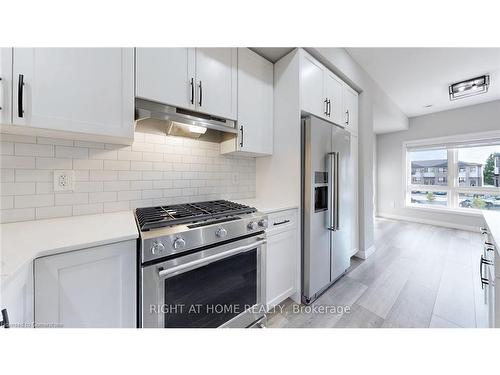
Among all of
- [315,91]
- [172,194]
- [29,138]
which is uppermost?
[315,91]

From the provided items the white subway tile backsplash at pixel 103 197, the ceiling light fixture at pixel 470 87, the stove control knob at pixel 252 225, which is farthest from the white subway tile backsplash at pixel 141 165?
the ceiling light fixture at pixel 470 87

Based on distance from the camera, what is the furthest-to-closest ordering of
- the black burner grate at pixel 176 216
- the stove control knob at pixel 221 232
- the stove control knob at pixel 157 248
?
1. the stove control knob at pixel 221 232
2. the black burner grate at pixel 176 216
3. the stove control knob at pixel 157 248

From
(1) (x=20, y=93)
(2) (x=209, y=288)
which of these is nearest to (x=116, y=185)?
(1) (x=20, y=93)

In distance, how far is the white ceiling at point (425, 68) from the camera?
217 centimetres

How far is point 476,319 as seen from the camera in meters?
1.53

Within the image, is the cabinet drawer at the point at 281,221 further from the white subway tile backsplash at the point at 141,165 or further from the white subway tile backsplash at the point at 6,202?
the white subway tile backsplash at the point at 6,202

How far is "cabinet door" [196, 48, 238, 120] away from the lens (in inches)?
54.3

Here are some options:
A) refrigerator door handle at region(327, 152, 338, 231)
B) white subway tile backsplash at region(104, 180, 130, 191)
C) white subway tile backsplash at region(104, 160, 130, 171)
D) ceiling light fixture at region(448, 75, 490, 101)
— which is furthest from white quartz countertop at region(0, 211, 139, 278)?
ceiling light fixture at region(448, 75, 490, 101)

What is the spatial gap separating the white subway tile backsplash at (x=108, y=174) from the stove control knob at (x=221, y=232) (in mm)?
680

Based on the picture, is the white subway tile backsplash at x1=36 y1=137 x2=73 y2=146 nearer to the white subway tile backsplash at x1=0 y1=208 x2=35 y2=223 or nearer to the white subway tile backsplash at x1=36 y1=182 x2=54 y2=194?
the white subway tile backsplash at x1=36 y1=182 x2=54 y2=194

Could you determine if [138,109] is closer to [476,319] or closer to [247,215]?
[247,215]
